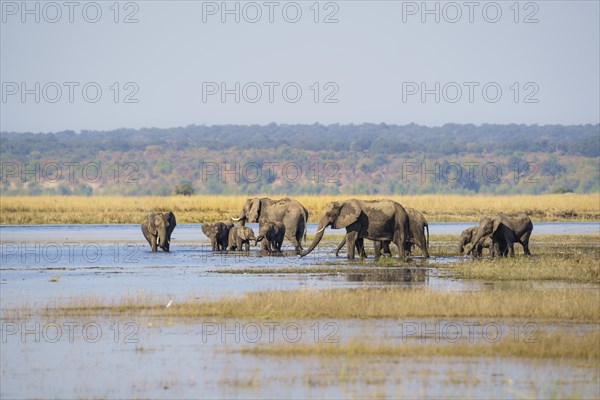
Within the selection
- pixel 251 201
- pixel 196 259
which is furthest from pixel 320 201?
pixel 196 259

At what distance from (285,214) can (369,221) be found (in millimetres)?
4574

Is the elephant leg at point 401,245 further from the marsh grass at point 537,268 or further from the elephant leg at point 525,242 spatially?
the elephant leg at point 525,242

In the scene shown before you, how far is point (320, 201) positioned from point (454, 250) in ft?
83.0

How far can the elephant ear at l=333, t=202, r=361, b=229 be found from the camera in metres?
27.9

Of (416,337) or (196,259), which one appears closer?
(416,337)

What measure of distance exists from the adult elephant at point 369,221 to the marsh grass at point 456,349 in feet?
41.7

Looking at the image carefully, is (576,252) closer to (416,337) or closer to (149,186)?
(416,337)

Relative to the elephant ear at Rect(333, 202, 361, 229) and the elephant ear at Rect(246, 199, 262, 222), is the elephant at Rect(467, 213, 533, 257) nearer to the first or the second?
the elephant ear at Rect(333, 202, 361, 229)

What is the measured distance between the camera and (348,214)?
28.0 m

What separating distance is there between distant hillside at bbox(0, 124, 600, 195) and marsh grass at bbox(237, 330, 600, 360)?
11024 cm

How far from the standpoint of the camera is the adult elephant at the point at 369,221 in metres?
28.0

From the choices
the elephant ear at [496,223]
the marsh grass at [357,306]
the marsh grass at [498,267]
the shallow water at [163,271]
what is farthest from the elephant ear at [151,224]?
the marsh grass at [357,306]

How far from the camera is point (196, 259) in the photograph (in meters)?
29.7

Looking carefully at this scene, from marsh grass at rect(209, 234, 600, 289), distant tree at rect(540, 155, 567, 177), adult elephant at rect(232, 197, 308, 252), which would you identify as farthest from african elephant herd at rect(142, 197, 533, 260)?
distant tree at rect(540, 155, 567, 177)
